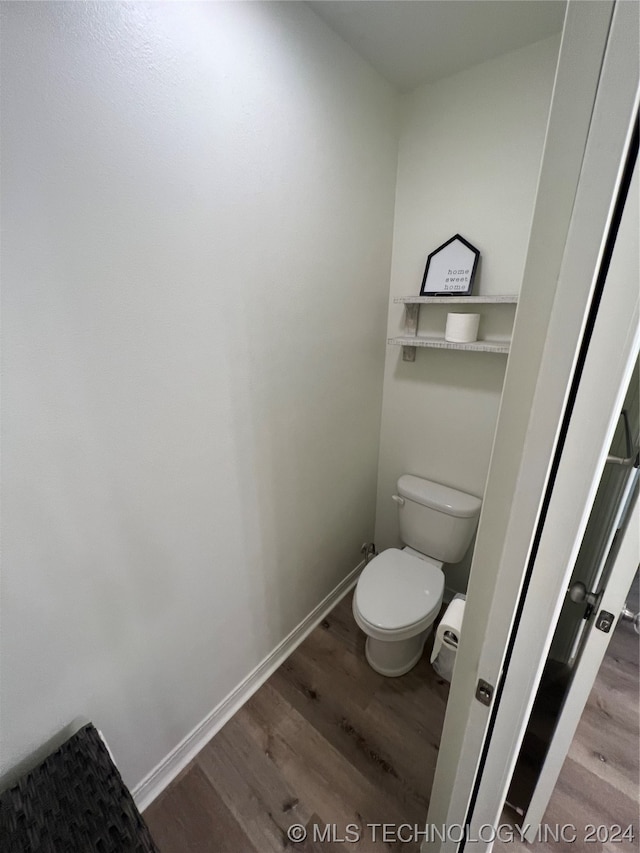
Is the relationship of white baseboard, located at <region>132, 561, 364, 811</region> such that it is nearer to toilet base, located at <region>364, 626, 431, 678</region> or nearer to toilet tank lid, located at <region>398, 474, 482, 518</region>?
toilet base, located at <region>364, 626, 431, 678</region>

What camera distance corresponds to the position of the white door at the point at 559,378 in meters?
0.36

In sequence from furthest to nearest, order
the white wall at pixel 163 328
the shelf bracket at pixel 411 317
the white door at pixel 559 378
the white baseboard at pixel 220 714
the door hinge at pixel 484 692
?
the shelf bracket at pixel 411 317 < the white baseboard at pixel 220 714 < the white wall at pixel 163 328 < the door hinge at pixel 484 692 < the white door at pixel 559 378

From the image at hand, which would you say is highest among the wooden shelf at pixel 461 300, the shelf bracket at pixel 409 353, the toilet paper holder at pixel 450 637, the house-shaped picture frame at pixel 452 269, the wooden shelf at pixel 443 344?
the house-shaped picture frame at pixel 452 269

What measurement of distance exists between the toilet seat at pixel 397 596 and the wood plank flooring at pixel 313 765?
38 cm

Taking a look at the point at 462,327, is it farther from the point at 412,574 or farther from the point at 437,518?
the point at 412,574

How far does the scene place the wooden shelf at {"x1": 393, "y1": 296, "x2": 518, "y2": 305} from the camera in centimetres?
134

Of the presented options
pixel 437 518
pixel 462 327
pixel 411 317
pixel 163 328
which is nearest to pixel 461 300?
pixel 462 327

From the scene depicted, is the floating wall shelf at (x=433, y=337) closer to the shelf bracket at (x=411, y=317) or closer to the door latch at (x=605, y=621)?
the shelf bracket at (x=411, y=317)

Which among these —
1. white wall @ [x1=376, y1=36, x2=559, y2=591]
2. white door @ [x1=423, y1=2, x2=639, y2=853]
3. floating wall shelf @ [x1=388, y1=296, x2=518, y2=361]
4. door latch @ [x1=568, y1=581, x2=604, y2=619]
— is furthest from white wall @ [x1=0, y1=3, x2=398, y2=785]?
door latch @ [x1=568, y1=581, x2=604, y2=619]

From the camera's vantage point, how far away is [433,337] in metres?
1.67

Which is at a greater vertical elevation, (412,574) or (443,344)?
(443,344)

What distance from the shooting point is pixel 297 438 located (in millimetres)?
1459

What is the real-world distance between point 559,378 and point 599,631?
0.79 m

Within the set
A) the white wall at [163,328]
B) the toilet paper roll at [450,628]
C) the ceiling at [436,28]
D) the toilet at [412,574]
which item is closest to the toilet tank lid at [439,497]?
the toilet at [412,574]
